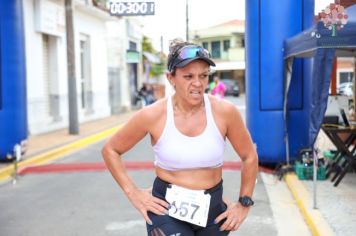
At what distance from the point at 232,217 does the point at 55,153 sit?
1092cm

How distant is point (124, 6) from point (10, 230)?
9.10 m

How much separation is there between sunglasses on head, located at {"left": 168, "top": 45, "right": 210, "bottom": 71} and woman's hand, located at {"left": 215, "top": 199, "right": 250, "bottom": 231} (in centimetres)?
83

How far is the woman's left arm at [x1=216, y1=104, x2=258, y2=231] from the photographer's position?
124 inches

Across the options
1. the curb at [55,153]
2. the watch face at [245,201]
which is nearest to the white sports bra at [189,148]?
the watch face at [245,201]

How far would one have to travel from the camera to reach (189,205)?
3055mm

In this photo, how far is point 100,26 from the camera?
25.4 meters

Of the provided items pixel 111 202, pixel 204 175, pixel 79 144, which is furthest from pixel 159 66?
pixel 204 175

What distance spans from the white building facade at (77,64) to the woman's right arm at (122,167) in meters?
14.2

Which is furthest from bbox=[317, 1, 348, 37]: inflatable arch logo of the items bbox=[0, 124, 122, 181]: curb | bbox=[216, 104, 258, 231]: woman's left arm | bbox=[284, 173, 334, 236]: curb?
bbox=[0, 124, 122, 181]: curb

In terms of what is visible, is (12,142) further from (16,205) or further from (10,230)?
(10,230)

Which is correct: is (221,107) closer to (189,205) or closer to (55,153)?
(189,205)

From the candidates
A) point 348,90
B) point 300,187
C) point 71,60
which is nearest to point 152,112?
point 300,187

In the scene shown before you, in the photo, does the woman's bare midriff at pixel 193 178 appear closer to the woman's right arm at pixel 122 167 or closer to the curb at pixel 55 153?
the woman's right arm at pixel 122 167

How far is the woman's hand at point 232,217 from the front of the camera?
10.3 feet
